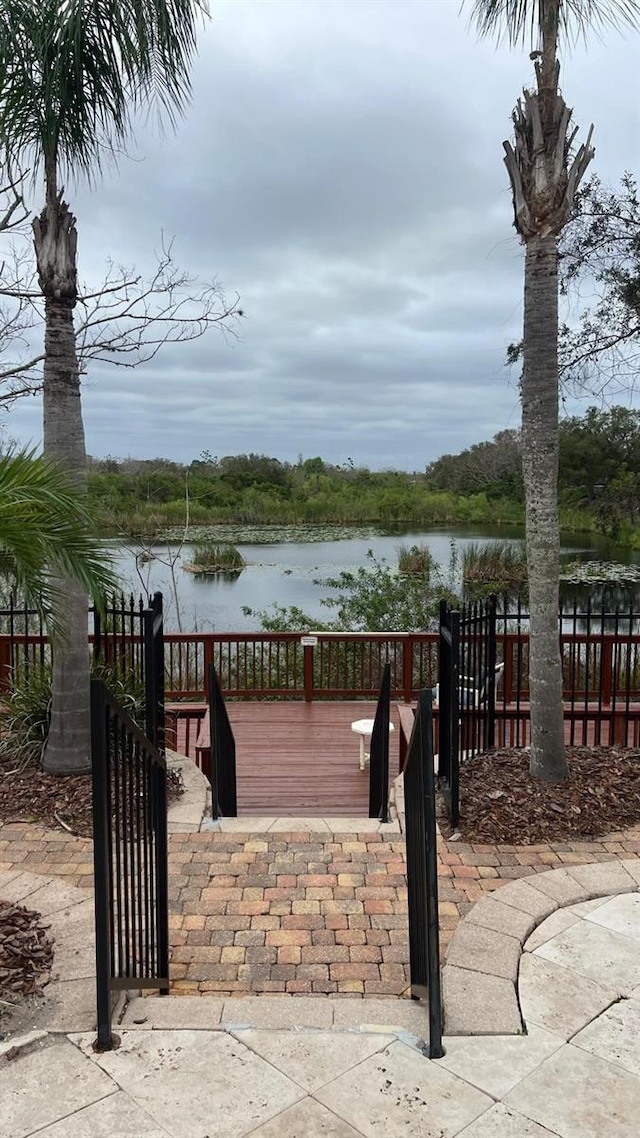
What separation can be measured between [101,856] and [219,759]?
2.47 metres

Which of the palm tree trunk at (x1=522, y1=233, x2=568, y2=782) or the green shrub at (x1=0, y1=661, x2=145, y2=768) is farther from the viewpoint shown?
the green shrub at (x1=0, y1=661, x2=145, y2=768)

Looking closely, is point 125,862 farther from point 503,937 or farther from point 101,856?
point 503,937

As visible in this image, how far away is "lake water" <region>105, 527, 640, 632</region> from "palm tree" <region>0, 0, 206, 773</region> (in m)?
6.32

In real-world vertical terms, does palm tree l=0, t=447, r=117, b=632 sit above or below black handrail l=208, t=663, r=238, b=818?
A: above

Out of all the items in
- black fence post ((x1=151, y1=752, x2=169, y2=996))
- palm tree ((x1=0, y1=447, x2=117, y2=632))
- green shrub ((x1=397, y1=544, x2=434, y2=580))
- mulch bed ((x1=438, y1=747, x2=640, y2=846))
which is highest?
palm tree ((x1=0, y1=447, x2=117, y2=632))

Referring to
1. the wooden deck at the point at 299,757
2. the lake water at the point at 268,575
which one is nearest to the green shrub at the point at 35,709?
the wooden deck at the point at 299,757

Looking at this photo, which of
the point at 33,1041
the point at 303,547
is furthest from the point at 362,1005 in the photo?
the point at 303,547

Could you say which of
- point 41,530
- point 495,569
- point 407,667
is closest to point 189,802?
point 41,530

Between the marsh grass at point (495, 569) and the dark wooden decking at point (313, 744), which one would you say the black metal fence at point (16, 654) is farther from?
the marsh grass at point (495, 569)

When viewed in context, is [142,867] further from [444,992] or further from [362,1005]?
[444,992]

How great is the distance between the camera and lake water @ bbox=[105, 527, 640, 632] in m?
15.7

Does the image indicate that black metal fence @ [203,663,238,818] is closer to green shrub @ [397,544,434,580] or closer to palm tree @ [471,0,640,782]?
palm tree @ [471,0,640,782]

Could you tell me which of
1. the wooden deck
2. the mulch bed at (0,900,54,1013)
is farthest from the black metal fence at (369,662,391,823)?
the mulch bed at (0,900,54,1013)

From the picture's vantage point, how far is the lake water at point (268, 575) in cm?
1566
